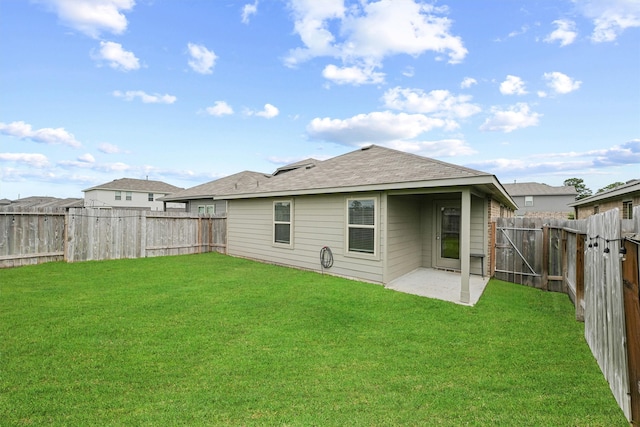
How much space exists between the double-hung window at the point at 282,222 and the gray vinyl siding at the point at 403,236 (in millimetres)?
3271

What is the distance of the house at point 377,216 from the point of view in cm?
648

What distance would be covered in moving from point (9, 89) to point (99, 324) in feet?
24.5

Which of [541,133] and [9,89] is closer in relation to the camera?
[9,89]

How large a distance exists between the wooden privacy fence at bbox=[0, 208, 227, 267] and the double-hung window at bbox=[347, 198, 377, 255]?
275 inches

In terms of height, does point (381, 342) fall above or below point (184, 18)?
below

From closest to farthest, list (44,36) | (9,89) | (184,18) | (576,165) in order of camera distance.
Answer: (9,89) → (44,36) → (184,18) → (576,165)

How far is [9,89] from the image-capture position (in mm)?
7422

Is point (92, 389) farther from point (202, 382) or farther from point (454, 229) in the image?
point (454, 229)

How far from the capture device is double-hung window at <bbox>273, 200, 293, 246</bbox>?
9.14 m

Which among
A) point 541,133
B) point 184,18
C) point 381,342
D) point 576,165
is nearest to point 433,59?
point 541,133

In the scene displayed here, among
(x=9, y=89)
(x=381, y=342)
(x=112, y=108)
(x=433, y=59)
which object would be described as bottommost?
(x=381, y=342)

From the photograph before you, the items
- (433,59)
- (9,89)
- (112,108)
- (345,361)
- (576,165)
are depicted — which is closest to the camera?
(345,361)

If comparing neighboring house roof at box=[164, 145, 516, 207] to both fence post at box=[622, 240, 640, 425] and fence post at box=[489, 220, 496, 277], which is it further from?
fence post at box=[622, 240, 640, 425]

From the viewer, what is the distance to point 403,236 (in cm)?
769
